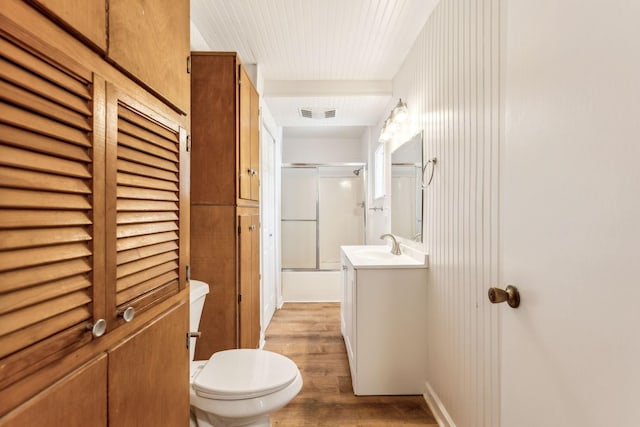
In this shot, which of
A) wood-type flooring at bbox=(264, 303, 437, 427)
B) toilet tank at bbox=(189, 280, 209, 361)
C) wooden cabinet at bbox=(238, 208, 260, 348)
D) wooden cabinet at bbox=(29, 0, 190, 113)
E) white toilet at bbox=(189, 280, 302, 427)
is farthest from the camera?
wooden cabinet at bbox=(238, 208, 260, 348)

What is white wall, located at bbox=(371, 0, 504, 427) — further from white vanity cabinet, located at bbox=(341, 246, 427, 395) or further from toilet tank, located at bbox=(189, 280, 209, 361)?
toilet tank, located at bbox=(189, 280, 209, 361)

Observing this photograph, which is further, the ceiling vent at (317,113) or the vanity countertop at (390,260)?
the ceiling vent at (317,113)

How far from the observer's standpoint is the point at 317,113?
3479 mm

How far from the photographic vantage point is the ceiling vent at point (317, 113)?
11.1ft

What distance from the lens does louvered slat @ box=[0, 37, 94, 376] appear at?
1.47ft

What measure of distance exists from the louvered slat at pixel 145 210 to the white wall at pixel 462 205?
3.71 ft

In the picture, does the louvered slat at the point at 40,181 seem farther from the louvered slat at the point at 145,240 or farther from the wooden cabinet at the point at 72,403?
the wooden cabinet at the point at 72,403

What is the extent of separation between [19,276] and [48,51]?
0.35m

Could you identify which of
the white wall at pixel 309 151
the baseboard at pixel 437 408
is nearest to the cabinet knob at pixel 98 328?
the baseboard at pixel 437 408

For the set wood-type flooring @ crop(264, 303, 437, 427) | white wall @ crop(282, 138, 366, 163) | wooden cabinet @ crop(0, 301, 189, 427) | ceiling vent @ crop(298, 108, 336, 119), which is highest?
ceiling vent @ crop(298, 108, 336, 119)

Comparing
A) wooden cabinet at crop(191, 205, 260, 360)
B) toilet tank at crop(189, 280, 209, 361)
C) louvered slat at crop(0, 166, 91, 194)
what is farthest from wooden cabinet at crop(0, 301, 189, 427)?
wooden cabinet at crop(191, 205, 260, 360)

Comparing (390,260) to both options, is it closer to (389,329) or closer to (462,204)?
(389,329)

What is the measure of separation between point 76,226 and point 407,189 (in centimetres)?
222

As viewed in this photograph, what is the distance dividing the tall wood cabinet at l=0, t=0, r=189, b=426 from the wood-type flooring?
124 centimetres
